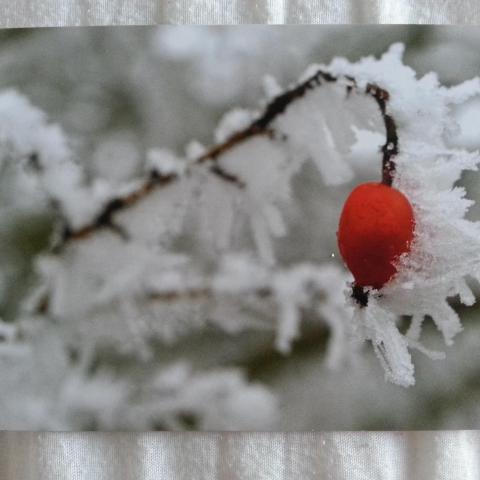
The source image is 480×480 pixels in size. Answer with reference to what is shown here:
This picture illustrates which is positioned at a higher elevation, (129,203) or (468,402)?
(129,203)

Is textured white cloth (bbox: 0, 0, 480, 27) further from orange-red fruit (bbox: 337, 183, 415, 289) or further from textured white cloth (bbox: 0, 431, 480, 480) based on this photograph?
textured white cloth (bbox: 0, 431, 480, 480)

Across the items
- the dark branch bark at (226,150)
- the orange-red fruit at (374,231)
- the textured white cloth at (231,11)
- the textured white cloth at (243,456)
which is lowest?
the textured white cloth at (243,456)

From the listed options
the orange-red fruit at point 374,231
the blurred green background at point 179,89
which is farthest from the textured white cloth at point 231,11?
the orange-red fruit at point 374,231

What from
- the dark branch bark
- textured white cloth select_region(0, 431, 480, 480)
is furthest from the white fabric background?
the dark branch bark

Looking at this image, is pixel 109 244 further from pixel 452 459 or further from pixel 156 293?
pixel 452 459

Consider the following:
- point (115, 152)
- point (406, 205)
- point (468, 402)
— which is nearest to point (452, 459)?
point (468, 402)

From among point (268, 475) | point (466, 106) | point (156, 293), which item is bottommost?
point (268, 475)

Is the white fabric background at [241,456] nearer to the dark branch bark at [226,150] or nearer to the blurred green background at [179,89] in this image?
the blurred green background at [179,89]
